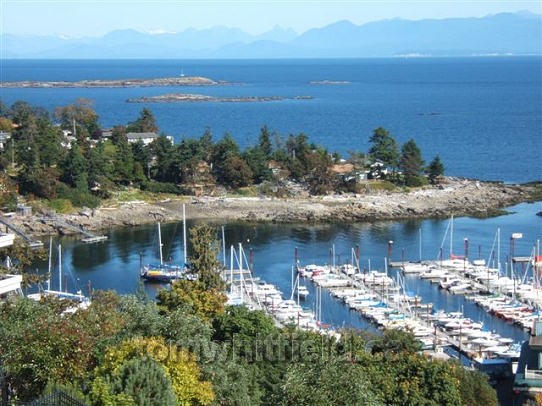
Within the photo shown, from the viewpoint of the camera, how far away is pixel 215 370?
32.3 ft

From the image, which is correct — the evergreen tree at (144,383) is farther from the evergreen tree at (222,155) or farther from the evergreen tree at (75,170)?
the evergreen tree at (222,155)

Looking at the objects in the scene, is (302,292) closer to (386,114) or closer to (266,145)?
(266,145)

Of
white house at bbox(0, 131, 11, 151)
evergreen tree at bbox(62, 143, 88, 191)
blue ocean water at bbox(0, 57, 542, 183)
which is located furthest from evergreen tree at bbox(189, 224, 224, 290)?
blue ocean water at bbox(0, 57, 542, 183)

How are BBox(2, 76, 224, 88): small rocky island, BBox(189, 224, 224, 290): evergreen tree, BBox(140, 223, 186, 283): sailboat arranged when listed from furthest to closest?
BBox(2, 76, 224, 88): small rocky island, BBox(140, 223, 186, 283): sailboat, BBox(189, 224, 224, 290): evergreen tree

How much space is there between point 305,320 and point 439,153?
34.3 m

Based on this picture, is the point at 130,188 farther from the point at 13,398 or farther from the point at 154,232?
the point at 13,398

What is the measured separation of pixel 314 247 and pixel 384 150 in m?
10.9

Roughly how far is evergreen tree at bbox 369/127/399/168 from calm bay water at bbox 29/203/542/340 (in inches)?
235

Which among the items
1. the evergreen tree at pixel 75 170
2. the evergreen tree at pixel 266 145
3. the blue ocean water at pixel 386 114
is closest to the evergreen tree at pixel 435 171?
the blue ocean water at pixel 386 114

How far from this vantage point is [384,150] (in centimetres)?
4041

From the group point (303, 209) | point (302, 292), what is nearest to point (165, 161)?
point (303, 209)

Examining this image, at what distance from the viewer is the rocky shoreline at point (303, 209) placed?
1335 inches

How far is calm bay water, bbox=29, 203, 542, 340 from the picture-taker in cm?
2600

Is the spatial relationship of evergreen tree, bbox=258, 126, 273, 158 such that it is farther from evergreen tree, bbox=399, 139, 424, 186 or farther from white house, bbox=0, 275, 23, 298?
white house, bbox=0, 275, 23, 298
